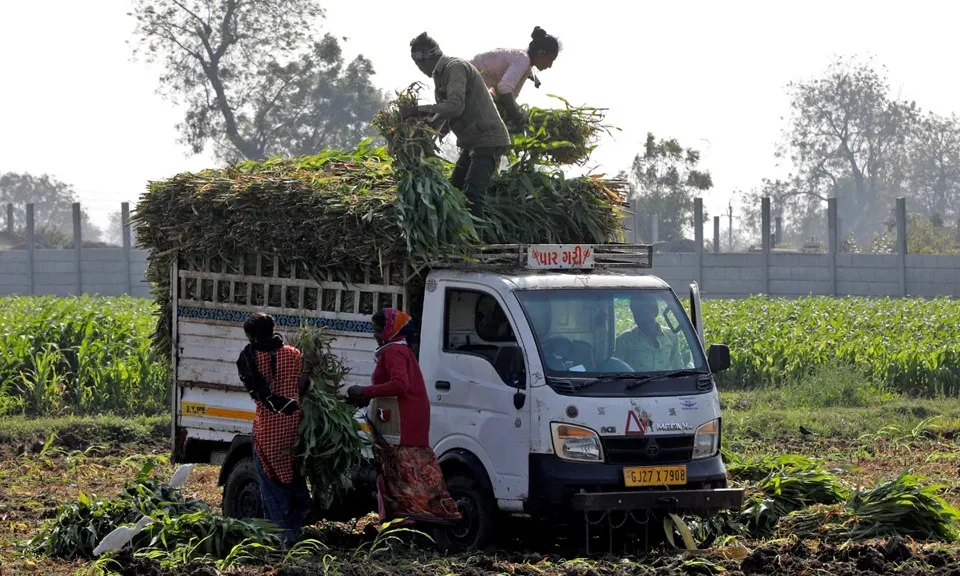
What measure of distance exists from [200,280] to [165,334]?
2.48 feet

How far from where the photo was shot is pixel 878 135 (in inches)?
3378

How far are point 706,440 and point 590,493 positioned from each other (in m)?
1.03

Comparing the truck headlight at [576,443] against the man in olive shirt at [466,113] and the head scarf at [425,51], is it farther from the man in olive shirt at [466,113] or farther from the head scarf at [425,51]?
the head scarf at [425,51]

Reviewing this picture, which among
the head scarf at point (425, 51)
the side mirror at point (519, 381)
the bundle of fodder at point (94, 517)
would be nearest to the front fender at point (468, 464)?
the side mirror at point (519, 381)

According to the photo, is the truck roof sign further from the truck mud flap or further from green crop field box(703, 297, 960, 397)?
green crop field box(703, 297, 960, 397)

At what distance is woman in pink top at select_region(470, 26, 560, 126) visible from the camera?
11188 mm

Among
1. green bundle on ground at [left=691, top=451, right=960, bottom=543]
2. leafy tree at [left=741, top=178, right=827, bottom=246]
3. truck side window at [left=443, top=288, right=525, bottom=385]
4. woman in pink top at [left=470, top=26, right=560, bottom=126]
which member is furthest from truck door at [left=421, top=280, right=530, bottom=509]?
leafy tree at [left=741, top=178, right=827, bottom=246]

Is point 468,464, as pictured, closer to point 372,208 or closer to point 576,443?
point 576,443

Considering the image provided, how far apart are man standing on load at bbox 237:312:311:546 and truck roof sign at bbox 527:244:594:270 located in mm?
1832

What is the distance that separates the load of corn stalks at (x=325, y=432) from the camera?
30.2 ft

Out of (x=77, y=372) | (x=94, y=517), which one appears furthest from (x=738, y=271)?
(x=94, y=517)

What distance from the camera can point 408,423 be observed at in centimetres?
916

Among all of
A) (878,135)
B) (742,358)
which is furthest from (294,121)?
(878,135)

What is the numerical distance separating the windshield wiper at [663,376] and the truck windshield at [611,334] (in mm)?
10
